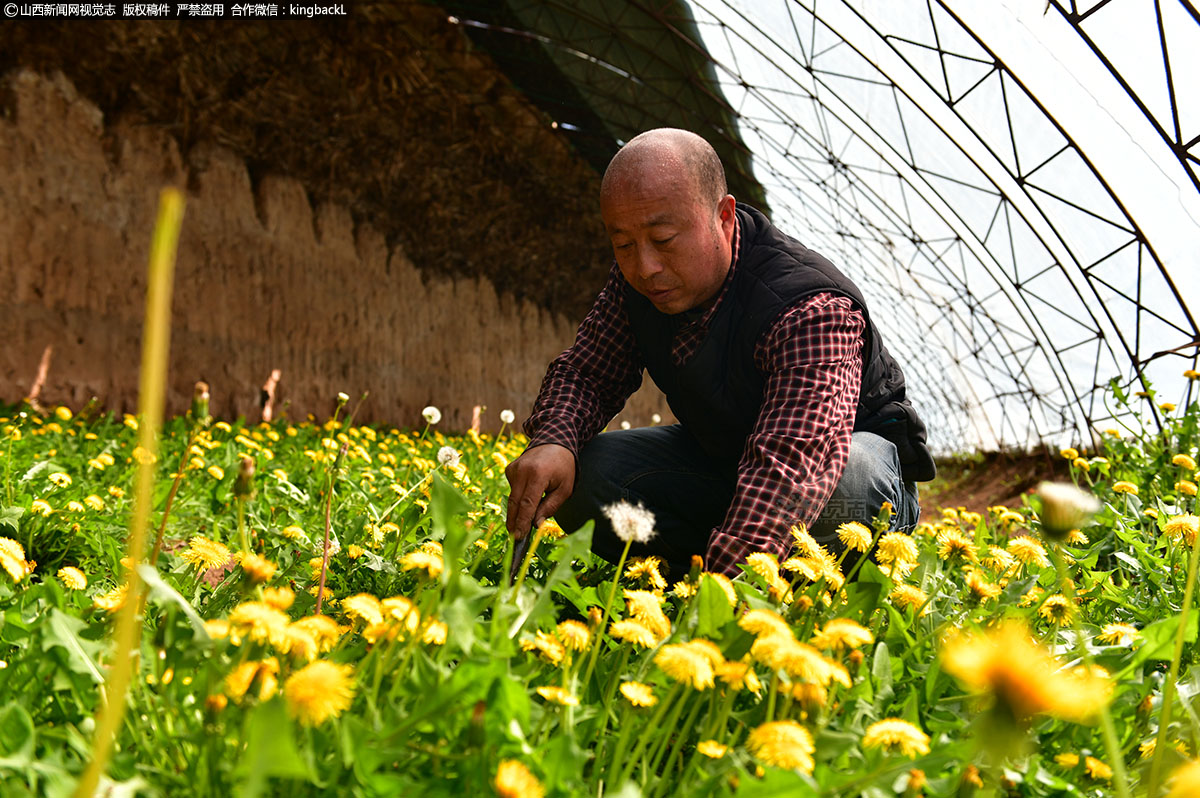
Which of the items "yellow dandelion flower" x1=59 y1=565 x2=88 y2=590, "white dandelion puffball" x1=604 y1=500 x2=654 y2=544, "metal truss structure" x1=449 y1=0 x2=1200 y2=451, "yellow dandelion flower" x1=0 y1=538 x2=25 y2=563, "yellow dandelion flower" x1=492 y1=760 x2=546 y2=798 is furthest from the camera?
"metal truss structure" x1=449 y1=0 x2=1200 y2=451

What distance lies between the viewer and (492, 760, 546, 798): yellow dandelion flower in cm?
73

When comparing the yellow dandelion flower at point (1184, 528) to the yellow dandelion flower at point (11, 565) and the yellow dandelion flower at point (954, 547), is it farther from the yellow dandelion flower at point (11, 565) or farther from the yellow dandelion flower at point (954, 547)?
the yellow dandelion flower at point (11, 565)

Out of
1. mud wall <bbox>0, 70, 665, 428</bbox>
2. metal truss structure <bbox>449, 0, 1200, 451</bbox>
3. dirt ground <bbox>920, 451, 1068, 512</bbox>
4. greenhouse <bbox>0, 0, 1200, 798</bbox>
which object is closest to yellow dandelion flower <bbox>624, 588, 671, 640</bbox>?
greenhouse <bbox>0, 0, 1200, 798</bbox>

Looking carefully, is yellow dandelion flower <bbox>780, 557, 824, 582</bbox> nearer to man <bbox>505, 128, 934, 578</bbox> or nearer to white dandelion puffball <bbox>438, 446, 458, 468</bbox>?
man <bbox>505, 128, 934, 578</bbox>

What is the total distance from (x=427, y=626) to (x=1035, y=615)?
45.6 inches

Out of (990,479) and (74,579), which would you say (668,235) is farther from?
(990,479)

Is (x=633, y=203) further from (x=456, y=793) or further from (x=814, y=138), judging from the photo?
(x=814, y=138)

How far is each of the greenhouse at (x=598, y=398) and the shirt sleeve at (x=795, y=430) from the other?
11mm

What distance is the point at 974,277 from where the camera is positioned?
31.9 feet

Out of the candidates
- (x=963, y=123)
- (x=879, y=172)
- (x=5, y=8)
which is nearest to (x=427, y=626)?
(x=963, y=123)

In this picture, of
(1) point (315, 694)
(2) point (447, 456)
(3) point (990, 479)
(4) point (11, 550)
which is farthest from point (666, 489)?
(3) point (990, 479)

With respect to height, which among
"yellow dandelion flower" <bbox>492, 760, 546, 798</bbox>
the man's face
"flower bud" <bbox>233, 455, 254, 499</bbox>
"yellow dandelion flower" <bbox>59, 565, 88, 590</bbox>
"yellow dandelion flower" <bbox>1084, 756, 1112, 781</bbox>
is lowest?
"yellow dandelion flower" <bbox>59, 565, 88, 590</bbox>

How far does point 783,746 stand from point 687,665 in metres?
0.13

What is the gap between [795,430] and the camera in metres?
1.67
